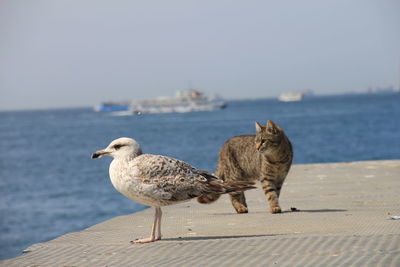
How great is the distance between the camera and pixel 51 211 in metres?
22.0

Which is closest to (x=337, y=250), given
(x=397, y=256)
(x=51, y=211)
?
(x=397, y=256)

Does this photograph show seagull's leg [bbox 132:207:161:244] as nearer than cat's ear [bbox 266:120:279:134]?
Yes

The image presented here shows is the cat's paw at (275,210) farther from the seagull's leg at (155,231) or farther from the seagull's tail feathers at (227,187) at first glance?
the seagull's leg at (155,231)

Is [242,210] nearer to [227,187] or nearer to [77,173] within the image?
[227,187]

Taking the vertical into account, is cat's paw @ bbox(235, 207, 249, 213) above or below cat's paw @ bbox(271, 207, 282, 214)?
below

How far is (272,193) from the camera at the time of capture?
347 inches

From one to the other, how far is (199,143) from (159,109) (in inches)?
3108

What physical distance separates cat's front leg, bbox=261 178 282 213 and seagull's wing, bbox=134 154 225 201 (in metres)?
1.87

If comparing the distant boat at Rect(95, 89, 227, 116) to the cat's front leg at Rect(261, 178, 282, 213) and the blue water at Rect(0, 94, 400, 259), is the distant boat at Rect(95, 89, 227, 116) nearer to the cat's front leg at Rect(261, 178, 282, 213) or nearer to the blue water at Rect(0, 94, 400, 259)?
the blue water at Rect(0, 94, 400, 259)

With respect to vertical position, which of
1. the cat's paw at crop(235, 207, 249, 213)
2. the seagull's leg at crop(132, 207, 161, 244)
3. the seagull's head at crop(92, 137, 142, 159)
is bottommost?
the cat's paw at crop(235, 207, 249, 213)

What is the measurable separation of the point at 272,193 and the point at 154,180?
2.50 meters

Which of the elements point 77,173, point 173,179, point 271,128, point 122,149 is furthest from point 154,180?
point 77,173

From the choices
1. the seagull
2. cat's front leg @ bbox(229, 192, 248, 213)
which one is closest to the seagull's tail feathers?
the seagull

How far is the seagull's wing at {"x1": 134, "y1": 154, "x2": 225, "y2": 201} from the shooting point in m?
6.74
